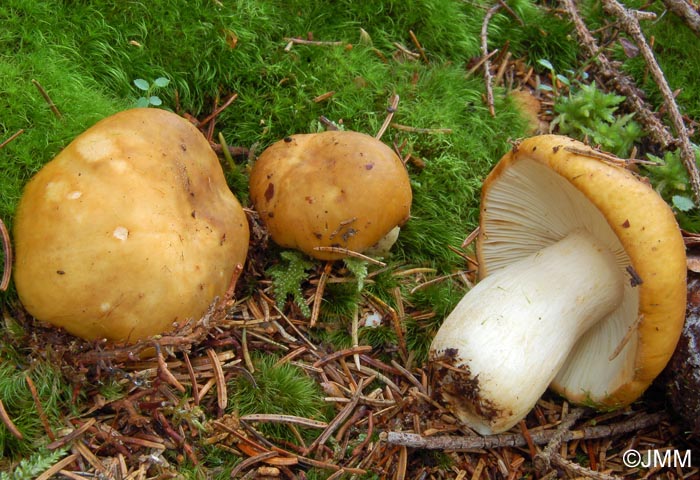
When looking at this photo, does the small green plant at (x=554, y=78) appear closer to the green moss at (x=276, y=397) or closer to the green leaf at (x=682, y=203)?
the green leaf at (x=682, y=203)

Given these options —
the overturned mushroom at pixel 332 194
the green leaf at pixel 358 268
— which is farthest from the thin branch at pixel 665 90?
the green leaf at pixel 358 268

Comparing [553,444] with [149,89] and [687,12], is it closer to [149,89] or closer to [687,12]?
[149,89]

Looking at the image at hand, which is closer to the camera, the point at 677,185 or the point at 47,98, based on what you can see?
the point at 47,98

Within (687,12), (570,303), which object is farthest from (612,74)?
(570,303)

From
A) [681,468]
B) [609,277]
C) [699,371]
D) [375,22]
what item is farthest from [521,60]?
[681,468]

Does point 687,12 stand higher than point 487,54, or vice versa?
point 687,12

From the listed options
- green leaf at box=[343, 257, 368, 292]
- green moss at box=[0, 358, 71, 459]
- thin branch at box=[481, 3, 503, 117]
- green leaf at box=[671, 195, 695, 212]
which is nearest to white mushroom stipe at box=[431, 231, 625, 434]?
green leaf at box=[343, 257, 368, 292]
